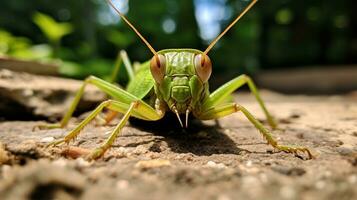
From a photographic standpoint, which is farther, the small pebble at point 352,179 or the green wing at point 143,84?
the green wing at point 143,84

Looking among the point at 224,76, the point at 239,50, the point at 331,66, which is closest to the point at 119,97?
the point at 224,76

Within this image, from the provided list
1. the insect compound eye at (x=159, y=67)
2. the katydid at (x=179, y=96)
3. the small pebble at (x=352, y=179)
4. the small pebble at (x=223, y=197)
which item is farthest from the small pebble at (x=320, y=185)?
the insect compound eye at (x=159, y=67)

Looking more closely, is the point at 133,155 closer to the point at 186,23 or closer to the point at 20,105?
the point at 20,105

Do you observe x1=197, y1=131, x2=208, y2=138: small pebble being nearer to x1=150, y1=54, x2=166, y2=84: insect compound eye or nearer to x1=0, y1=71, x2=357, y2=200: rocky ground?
x1=0, y1=71, x2=357, y2=200: rocky ground

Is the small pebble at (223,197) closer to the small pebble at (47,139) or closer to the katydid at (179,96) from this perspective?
the katydid at (179,96)

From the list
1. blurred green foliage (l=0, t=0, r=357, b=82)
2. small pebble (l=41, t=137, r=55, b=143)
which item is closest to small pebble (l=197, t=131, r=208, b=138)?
small pebble (l=41, t=137, r=55, b=143)

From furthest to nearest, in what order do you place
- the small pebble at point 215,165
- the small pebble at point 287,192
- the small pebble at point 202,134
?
the small pebble at point 202,134, the small pebble at point 215,165, the small pebble at point 287,192

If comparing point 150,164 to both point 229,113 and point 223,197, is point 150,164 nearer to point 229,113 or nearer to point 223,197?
point 223,197

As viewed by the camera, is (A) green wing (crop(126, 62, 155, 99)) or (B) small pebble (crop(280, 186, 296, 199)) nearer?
(B) small pebble (crop(280, 186, 296, 199))
